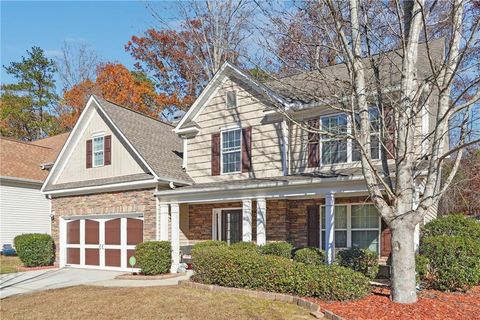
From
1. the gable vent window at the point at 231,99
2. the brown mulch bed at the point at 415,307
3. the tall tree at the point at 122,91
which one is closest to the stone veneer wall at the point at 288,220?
the gable vent window at the point at 231,99

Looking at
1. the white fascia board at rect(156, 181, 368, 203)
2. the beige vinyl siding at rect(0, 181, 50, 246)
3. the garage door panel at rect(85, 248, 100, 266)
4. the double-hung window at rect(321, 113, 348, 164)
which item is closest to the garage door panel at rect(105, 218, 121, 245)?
the garage door panel at rect(85, 248, 100, 266)

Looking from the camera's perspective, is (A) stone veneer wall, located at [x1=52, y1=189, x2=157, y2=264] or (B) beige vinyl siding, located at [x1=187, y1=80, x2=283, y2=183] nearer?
(B) beige vinyl siding, located at [x1=187, y1=80, x2=283, y2=183]

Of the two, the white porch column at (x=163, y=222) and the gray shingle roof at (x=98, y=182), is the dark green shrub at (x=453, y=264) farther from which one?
the gray shingle roof at (x=98, y=182)

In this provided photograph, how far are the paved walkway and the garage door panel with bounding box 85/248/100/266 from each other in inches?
20.7

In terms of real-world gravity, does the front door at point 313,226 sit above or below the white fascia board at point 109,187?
below

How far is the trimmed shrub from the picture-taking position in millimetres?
8883

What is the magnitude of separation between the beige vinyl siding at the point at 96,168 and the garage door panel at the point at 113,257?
284 cm

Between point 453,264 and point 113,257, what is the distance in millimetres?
11672

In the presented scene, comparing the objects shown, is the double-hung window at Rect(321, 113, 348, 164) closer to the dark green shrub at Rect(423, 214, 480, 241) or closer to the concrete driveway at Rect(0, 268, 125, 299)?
the dark green shrub at Rect(423, 214, 480, 241)

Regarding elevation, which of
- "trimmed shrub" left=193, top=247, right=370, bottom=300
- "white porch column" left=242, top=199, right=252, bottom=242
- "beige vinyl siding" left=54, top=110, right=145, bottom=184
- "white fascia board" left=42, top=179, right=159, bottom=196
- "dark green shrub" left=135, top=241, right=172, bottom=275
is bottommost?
"dark green shrub" left=135, top=241, right=172, bottom=275

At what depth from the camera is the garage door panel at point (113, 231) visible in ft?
54.0

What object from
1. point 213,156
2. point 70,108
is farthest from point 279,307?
point 70,108

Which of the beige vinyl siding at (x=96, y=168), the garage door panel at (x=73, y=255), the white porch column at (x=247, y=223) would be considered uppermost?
the beige vinyl siding at (x=96, y=168)

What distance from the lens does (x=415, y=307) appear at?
8.24 metres
